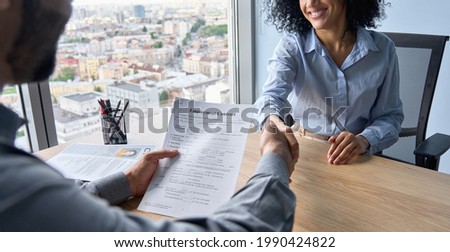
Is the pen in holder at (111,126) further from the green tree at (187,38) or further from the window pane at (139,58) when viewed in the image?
the green tree at (187,38)

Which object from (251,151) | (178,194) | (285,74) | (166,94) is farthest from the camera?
(166,94)

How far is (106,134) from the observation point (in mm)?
1278

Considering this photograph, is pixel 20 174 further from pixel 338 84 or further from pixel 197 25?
pixel 197 25

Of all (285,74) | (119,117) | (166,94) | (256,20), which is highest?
(256,20)

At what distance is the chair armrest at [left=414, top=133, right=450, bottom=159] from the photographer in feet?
4.16

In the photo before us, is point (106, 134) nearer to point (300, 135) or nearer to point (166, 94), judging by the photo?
point (300, 135)

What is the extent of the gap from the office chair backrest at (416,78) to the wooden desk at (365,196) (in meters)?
0.57

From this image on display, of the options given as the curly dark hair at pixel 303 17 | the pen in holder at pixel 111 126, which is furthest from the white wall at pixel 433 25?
the pen in holder at pixel 111 126

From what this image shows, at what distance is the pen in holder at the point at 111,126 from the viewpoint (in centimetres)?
127

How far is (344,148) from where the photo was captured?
108cm

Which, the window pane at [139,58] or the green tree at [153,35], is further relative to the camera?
the green tree at [153,35]

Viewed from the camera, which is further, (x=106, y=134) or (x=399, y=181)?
(x=106, y=134)
